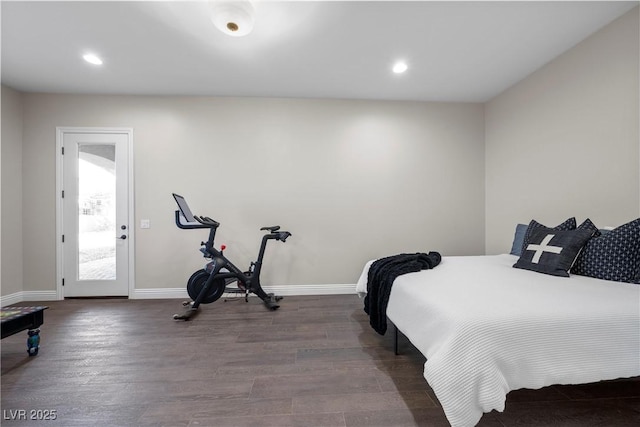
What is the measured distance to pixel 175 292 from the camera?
363 cm

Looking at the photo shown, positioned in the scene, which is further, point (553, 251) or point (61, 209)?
point (61, 209)

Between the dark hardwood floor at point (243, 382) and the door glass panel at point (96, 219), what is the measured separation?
38.4 inches

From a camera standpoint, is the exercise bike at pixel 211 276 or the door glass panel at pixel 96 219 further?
the door glass panel at pixel 96 219

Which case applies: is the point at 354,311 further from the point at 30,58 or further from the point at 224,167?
the point at 30,58

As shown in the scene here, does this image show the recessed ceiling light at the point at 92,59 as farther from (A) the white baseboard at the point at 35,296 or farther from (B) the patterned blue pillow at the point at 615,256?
(B) the patterned blue pillow at the point at 615,256

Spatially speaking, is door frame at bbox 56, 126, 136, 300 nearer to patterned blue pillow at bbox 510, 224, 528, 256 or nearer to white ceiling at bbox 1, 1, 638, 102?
white ceiling at bbox 1, 1, 638, 102

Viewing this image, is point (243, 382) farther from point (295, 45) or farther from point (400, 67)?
point (400, 67)

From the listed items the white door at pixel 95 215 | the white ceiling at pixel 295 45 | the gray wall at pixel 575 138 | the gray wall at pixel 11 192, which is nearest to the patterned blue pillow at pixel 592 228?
the gray wall at pixel 575 138

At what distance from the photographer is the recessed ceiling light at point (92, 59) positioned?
2717 mm

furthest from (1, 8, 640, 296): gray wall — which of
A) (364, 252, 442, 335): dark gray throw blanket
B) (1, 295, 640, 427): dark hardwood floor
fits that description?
(364, 252, 442, 335): dark gray throw blanket

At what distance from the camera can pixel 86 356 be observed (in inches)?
84.4

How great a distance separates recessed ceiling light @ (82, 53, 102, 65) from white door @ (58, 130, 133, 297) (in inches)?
38.2

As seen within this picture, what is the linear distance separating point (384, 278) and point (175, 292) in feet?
9.71

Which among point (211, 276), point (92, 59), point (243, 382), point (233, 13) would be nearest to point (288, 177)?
point (211, 276)
